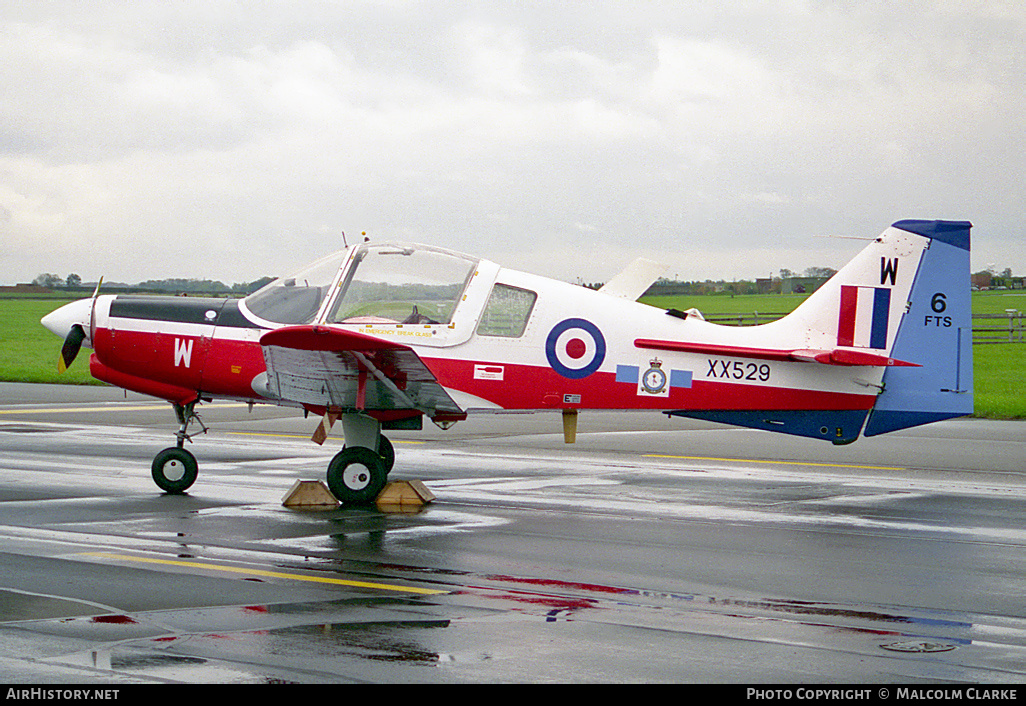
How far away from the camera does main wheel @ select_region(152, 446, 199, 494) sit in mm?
11977

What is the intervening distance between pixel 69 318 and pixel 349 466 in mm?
3659

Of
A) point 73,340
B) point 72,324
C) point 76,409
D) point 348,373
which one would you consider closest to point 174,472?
point 73,340

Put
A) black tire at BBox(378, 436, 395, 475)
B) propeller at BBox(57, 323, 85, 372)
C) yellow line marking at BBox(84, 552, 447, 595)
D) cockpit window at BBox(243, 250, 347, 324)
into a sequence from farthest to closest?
1. black tire at BBox(378, 436, 395, 475)
2. propeller at BBox(57, 323, 85, 372)
3. cockpit window at BBox(243, 250, 347, 324)
4. yellow line marking at BBox(84, 552, 447, 595)

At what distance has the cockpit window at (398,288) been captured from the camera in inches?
454

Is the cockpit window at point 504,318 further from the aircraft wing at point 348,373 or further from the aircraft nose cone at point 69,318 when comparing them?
the aircraft nose cone at point 69,318

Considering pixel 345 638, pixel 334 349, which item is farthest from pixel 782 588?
pixel 334 349

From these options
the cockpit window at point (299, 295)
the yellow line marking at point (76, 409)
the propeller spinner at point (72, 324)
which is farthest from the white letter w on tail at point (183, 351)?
the yellow line marking at point (76, 409)

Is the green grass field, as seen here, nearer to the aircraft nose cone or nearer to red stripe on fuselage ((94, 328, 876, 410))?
red stripe on fuselage ((94, 328, 876, 410))

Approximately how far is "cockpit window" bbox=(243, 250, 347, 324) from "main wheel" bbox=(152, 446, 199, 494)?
1.76 meters

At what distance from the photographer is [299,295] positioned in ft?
38.7

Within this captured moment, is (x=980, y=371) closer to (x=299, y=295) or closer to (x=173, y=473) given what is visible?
(x=299, y=295)

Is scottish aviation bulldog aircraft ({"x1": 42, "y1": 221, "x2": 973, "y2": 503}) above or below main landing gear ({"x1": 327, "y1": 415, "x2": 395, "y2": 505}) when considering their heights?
above

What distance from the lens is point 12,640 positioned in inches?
240

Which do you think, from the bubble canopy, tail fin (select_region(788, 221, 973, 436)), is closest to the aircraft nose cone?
the bubble canopy
